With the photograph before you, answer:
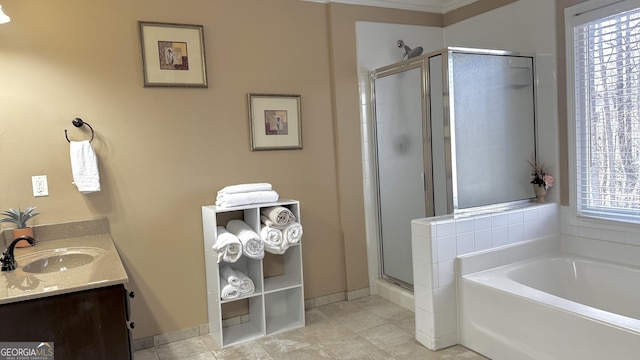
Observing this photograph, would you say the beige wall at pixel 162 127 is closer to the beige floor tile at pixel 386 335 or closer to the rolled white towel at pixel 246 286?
the rolled white towel at pixel 246 286

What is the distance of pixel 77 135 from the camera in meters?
2.73

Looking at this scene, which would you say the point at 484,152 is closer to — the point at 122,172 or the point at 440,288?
the point at 440,288

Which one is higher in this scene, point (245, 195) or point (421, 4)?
point (421, 4)

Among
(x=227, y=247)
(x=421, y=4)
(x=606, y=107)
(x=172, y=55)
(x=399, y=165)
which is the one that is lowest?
(x=227, y=247)

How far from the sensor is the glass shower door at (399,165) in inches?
129

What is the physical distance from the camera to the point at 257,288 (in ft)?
9.90

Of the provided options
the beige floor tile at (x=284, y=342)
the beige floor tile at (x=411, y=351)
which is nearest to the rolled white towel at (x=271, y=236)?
the beige floor tile at (x=284, y=342)

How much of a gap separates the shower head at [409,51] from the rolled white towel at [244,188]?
1530mm

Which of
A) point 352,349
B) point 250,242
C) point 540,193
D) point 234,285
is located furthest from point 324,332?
point 540,193

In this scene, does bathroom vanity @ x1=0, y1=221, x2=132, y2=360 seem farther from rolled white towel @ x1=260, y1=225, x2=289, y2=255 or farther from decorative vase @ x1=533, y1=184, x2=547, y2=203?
decorative vase @ x1=533, y1=184, x2=547, y2=203

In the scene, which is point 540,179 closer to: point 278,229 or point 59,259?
point 278,229

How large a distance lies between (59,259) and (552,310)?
2483 mm

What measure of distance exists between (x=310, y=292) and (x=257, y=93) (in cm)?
158

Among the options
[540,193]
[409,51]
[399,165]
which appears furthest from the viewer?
[409,51]
